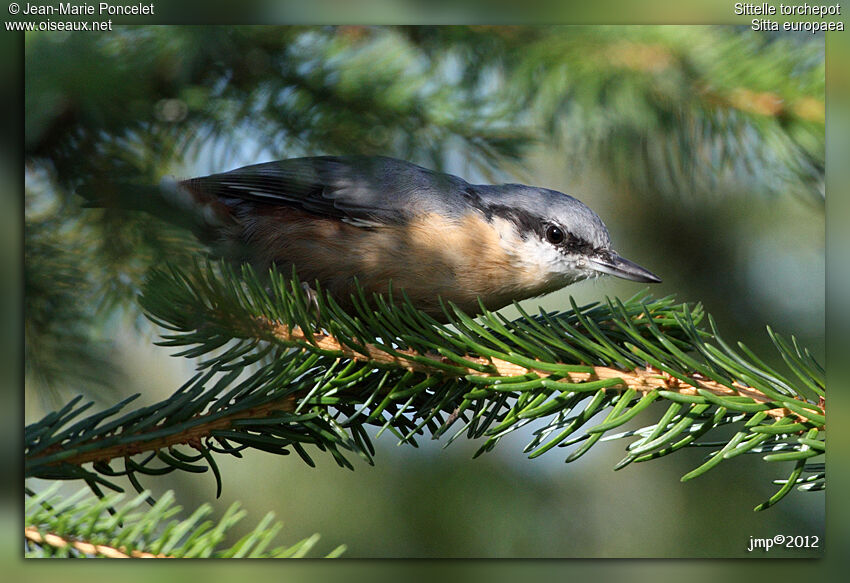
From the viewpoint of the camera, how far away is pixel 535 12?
0.97 metres

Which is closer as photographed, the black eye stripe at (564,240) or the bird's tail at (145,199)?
the bird's tail at (145,199)

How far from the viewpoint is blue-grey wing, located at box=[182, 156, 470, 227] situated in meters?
1.15

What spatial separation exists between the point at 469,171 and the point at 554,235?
199 millimetres

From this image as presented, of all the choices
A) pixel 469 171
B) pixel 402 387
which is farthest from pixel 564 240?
pixel 402 387

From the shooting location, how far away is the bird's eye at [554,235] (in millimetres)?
1263

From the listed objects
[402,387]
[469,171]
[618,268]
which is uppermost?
[469,171]

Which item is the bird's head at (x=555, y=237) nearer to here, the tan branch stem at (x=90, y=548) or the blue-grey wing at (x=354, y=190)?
the blue-grey wing at (x=354, y=190)

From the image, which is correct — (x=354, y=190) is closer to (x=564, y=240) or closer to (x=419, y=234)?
(x=419, y=234)

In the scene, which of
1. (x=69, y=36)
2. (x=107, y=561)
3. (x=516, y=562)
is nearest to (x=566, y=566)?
(x=516, y=562)

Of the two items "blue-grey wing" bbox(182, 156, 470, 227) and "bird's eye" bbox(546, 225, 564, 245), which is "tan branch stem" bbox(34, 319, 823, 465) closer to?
"blue-grey wing" bbox(182, 156, 470, 227)

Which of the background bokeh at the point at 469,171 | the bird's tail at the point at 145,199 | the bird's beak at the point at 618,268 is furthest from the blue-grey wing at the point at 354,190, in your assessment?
the bird's tail at the point at 145,199

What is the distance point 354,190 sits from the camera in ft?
4.17

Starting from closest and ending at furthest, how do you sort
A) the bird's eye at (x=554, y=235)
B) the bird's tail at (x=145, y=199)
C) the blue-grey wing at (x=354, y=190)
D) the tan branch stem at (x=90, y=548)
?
1. the bird's tail at (x=145, y=199)
2. the tan branch stem at (x=90, y=548)
3. the blue-grey wing at (x=354, y=190)
4. the bird's eye at (x=554, y=235)

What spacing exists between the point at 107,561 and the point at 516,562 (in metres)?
0.53
